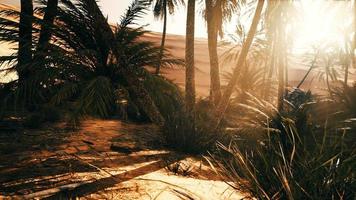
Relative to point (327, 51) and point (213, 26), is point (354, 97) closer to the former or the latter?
point (213, 26)

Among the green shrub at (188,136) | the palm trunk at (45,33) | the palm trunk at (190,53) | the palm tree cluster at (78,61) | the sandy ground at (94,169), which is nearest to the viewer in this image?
the sandy ground at (94,169)

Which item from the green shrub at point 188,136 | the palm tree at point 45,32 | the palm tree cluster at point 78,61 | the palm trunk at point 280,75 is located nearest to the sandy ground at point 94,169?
the green shrub at point 188,136

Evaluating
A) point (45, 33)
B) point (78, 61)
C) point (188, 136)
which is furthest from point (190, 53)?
point (45, 33)

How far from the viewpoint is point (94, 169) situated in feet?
14.5

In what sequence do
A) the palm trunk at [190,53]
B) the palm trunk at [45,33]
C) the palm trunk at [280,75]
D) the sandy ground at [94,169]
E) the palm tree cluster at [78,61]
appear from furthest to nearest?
the palm trunk at [280,75] → the palm trunk at [190,53] → the palm trunk at [45,33] → the palm tree cluster at [78,61] → the sandy ground at [94,169]

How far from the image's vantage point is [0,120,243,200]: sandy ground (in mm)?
3654

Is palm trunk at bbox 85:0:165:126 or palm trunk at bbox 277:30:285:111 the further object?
palm trunk at bbox 277:30:285:111

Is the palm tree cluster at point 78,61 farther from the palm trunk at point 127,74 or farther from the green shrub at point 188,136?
the green shrub at point 188,136

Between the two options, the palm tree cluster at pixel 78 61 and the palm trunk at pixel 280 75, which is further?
the palm trunk at pixel 280 75

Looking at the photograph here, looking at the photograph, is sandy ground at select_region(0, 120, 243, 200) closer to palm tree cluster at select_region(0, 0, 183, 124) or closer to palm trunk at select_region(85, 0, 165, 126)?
palm tree cluster at select_region(0, 0, 183, 124)

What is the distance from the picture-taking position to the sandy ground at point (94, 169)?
12.0 feet

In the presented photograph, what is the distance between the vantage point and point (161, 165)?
205 inches

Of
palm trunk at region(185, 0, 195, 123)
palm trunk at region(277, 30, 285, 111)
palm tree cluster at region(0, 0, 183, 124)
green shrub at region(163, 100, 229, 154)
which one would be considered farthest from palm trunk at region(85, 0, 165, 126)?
palm trunk at region(277, 30, 285, 111)

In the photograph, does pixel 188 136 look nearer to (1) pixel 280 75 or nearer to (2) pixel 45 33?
(2) pixel 45 33
